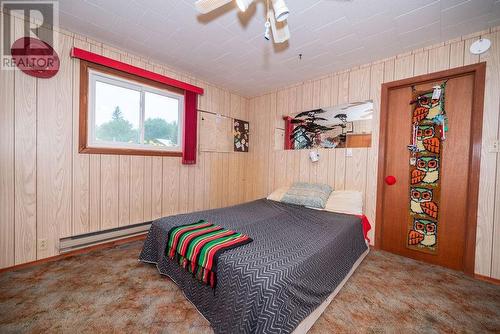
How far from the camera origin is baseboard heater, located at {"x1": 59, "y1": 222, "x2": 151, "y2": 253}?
2.17m

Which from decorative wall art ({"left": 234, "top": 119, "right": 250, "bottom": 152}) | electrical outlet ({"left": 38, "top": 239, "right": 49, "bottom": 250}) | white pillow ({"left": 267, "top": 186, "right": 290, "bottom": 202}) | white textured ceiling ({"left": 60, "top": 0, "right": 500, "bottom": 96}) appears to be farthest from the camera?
decorative wall art ({"left": 234, "top": 119, "right": 250, "bottom": 152})

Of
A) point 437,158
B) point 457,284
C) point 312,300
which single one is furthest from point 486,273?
point 312,300

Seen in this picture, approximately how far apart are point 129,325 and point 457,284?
9.33ft

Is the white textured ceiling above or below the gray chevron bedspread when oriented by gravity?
above

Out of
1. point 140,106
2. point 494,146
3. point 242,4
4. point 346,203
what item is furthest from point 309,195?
point 140,106

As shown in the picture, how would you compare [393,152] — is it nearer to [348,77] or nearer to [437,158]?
[437,158]

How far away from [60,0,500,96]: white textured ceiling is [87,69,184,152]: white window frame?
0.40 metres

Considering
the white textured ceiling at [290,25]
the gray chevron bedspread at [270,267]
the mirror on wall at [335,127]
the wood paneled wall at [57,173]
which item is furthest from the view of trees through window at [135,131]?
the mirror on wall at [335,127]

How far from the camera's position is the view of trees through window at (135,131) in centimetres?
251

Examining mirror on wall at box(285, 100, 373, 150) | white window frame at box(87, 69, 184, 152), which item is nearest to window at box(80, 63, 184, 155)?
white window frame at box(87, 69, 184, 152)

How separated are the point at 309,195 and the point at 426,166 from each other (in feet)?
4.54

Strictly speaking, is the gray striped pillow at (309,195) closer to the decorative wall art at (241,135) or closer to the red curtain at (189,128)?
the decorative wall art at (241,135)

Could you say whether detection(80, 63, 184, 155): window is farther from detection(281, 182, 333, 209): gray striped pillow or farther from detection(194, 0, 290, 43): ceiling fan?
detection(281, 182, 333, 209): gray striped pillow

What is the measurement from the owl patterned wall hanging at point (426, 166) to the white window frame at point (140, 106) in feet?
10.5
